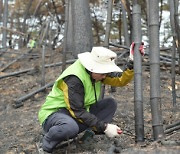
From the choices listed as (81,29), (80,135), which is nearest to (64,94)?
(80,135)

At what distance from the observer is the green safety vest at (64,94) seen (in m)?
3.77

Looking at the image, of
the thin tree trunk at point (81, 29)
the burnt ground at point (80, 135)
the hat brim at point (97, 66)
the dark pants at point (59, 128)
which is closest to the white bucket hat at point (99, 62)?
the hat brim at point (97, 66)

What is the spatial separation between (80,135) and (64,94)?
0.83 metres

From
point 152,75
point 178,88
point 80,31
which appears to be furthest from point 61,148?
point 80,31

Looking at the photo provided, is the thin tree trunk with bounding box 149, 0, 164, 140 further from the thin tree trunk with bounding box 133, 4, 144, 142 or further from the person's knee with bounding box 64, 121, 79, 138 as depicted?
the person's knee with bounding box 64, 121, 79, 138

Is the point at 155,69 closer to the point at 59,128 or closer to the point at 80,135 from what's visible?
the point at 59,128

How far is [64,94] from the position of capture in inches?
148

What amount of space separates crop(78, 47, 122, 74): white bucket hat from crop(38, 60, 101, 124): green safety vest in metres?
0.09

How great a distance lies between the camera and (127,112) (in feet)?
18.1

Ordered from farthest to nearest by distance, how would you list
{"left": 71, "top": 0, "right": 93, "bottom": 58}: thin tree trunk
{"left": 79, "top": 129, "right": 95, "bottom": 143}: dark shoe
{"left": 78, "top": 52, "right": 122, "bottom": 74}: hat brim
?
1. {"left": 71, "top": 0, "right": 93, "bottom": 58}: thin tree trunk
2. {"left": 79, "top": 129, "right": 95, "bottom": 143}: dark shoe
3. {"left": 78, "top": 52, "right": 122, "bottom": 74}: hat brim

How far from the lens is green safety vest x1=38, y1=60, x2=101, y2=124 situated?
12.4 ft

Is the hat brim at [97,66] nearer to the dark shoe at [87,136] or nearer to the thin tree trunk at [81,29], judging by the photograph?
the dark shoe at [87,136]

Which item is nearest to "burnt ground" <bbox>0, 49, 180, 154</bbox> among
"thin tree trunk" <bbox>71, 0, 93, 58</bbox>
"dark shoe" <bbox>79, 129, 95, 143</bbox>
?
"dark shoe" <bbox>79, 129, 95, 143</bbox>

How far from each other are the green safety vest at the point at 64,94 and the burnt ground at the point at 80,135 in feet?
1.28
